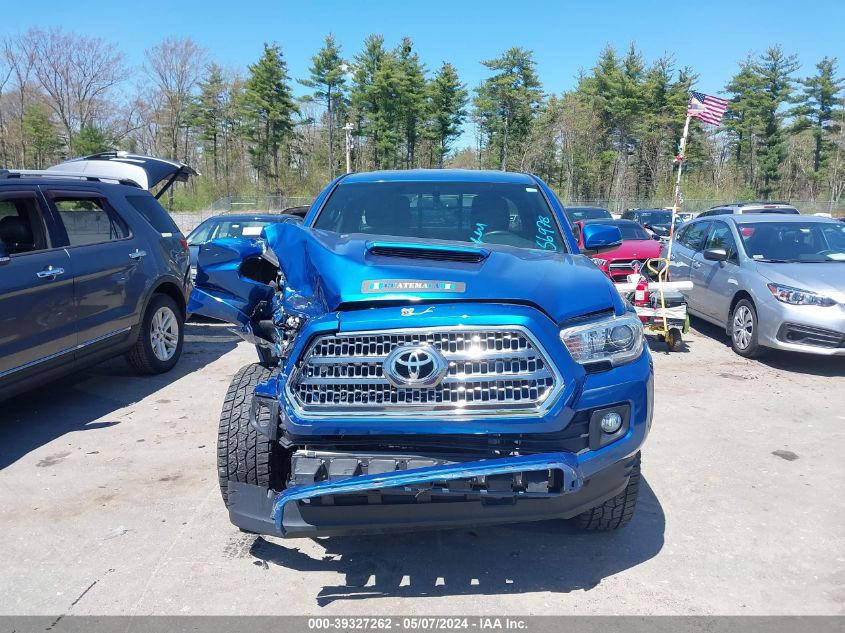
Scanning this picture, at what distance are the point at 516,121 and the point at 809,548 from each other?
5738 centimetres

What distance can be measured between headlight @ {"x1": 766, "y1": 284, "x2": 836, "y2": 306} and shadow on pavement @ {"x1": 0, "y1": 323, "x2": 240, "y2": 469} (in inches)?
258

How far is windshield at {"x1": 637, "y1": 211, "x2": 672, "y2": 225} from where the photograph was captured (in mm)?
24719

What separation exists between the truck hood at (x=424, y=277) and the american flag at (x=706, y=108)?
1496cm

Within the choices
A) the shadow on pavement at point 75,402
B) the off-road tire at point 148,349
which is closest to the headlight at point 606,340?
the shadow on pavement at point 75,402

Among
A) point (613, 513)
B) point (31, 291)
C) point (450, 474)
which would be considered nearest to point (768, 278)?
point (613, 513)

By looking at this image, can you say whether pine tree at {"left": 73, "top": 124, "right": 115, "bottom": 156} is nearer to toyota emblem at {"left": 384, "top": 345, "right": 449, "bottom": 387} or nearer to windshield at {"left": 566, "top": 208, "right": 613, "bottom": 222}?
windshield at {"left": 566, "top": 208, "right": 613, "bottom": 222}

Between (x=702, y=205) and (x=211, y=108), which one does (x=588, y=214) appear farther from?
(x=211, y=108)

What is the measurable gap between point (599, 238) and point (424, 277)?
82.7 inches

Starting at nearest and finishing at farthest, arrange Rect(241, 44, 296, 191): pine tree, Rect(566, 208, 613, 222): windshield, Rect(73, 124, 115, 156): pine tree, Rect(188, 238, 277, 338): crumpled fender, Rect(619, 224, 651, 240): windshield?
Rect(188, 238, 277, 338): crumpled fender, Rect(619, 224, 651, 240): windshield, Rect(566, 208, 613, 222): windshield, Rect(73, 124, 115, 156): pine tree, Rect(241, 44, 296, 191): pine tree

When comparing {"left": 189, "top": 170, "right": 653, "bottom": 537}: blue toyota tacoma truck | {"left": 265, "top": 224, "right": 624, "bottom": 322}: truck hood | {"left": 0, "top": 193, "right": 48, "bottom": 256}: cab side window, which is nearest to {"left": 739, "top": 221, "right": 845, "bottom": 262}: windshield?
{"left": 265, "top": 224, "right": 624, "bottom": 322}: truck hood

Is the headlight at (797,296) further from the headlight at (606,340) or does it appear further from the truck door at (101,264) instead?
the truck door at (101,264)

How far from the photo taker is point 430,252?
295 cm

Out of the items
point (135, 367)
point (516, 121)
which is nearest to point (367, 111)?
point (516, 121)

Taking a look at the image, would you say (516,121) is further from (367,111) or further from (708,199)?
(708,199)
